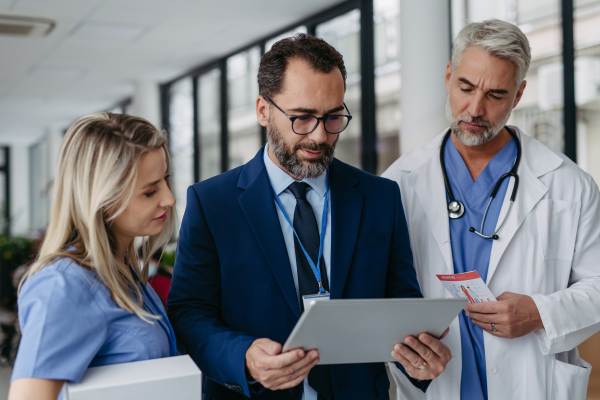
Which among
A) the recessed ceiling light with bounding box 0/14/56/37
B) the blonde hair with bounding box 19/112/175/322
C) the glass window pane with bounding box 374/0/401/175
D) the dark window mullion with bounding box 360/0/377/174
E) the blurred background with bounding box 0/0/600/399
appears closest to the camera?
the blonde hair with bounding box 19/112/175/322

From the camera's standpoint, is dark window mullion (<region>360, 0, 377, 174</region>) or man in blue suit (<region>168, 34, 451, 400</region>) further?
dark window mullion (<region>360, 0, 377, 174</region>)

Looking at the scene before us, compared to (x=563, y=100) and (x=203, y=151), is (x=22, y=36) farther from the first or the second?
(x=563, y=100)

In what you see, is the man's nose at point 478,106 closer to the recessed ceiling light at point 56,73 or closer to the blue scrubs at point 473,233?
the blue scrubs at point 473,233

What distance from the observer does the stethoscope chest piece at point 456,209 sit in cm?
173

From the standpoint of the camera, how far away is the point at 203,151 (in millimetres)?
7422

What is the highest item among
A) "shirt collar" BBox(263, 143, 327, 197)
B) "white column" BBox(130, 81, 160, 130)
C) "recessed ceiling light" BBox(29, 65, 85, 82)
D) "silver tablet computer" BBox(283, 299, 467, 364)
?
"recessed ceiling light" BBox(29, 65, 85, 82)

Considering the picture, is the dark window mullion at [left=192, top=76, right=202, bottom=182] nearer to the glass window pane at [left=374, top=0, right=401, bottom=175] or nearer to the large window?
the large window

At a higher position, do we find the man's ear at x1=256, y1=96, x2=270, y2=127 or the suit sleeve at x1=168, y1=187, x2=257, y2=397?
the man's ear at x1=256, y1=96, x2=270, y2=127

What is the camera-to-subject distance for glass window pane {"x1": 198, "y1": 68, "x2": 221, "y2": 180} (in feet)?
22.9

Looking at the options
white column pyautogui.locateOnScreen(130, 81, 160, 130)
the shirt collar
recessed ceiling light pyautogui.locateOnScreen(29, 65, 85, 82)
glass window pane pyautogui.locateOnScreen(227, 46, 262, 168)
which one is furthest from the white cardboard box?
white column pyautogui.locateOnScreen(130, 81, 160, 130)

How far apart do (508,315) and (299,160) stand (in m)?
0.74

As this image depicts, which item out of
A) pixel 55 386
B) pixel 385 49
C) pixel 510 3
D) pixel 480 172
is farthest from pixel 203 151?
pixel 55 386

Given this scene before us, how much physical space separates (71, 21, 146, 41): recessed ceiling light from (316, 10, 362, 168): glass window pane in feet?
6.43

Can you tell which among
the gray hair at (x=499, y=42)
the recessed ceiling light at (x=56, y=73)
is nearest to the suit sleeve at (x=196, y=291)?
the gray hair at (x=499, y=42)
